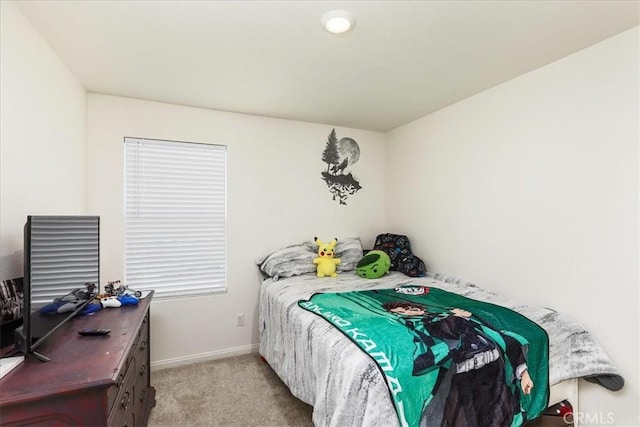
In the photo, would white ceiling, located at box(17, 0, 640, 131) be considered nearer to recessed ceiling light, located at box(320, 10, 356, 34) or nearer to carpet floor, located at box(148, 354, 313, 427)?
recessed ceiling light, located at box(320, 10, 356, 34)

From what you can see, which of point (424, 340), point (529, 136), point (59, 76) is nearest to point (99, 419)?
point (424, 340)

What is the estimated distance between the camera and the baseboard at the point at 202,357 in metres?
2.86

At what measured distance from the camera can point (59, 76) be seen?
81.9 inches

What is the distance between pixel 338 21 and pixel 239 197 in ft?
6.46

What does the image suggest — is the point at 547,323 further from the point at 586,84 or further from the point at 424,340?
the point at 586,84

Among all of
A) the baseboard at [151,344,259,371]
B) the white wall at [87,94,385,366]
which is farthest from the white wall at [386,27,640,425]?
the baseboard at [151,344,259,371]

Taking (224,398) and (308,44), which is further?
(224,398)

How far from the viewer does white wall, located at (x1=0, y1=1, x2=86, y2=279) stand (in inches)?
58.7

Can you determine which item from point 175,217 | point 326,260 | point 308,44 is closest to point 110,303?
point 175,217

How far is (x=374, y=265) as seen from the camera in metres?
3.13

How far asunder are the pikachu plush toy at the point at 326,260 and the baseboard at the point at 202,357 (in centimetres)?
105

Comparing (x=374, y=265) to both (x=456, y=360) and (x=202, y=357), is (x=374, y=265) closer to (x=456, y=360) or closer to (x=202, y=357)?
(x=456, y=360)

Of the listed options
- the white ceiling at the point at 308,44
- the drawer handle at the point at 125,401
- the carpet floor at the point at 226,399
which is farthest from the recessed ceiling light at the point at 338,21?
the carpet floor at the point at 226,399

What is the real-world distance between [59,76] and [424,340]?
2.82m
